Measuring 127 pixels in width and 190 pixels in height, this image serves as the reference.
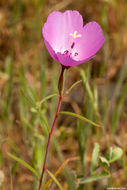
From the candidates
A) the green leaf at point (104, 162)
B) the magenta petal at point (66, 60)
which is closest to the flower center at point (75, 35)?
the magenta petal at point (66, 60)

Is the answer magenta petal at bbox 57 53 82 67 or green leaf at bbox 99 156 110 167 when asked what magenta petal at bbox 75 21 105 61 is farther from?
green leaf at bbox 99 156 110 167

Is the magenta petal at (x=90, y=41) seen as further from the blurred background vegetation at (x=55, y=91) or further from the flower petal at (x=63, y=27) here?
the blurred background vegetation at (x=55, y=91)

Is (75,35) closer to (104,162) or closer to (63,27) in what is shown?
(63,27)

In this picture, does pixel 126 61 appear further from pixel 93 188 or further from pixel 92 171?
pixel 92 171

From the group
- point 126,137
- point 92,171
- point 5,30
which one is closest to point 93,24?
point 92,171

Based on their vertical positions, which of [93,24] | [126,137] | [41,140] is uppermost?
[93,24]

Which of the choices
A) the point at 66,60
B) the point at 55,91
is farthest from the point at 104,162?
the point at 55,91

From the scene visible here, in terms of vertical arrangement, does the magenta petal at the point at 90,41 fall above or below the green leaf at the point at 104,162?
above

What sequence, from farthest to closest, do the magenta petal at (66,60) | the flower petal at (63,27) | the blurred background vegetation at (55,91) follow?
the blurred background vegetation at (55,91), the flower petal at (63,27), the magenta petal at (66,60)
